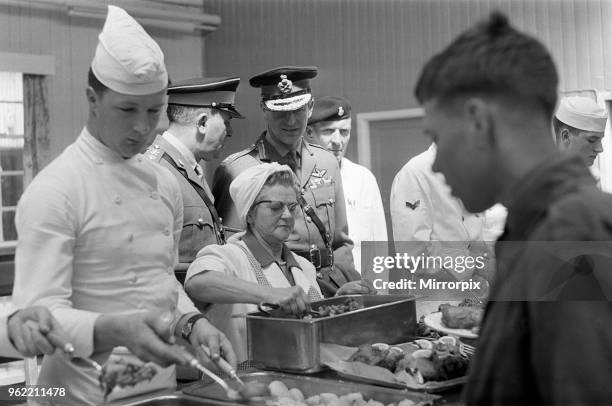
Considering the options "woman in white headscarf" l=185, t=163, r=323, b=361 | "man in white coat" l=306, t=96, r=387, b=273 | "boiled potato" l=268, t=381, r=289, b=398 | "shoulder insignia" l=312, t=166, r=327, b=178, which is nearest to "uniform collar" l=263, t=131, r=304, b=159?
"shoulder insignia" l=312, t=166, r=327, b=178

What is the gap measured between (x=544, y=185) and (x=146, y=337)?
63 cm

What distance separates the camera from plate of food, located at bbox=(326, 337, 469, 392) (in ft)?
4.23

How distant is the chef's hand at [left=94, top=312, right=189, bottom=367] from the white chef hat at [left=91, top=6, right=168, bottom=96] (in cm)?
37

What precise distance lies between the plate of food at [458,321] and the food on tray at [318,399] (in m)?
0.33

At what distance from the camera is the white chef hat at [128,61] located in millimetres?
1254

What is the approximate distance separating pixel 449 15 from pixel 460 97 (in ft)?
7.93

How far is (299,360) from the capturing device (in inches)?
54.6

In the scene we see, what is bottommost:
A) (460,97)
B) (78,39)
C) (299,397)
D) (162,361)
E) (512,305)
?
(299,397)

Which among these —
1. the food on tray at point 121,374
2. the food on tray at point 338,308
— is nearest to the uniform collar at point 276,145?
the food on tray at point 338,308

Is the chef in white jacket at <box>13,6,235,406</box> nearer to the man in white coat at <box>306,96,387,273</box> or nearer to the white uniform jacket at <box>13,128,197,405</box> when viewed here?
the white uniform jacket at <box>13,128,197,405</box>

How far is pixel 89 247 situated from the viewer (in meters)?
1.24

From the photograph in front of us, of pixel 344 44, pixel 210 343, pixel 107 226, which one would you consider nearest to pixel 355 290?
pixel 210 343

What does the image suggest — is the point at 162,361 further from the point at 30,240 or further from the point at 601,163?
the point at 601,163

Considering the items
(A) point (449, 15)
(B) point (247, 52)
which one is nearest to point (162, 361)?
(A) point (449, 15)
